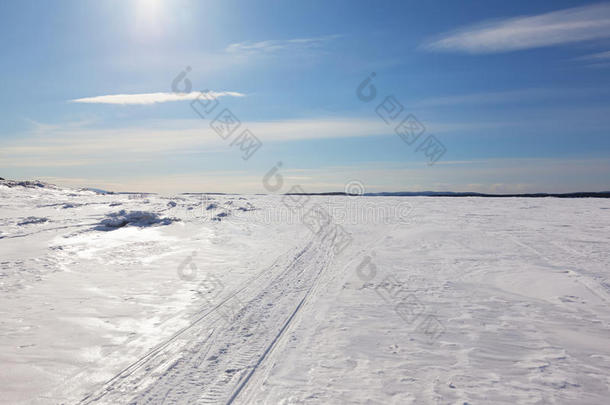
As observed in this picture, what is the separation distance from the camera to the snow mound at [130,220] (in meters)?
17.1

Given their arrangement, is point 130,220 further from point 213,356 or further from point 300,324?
point 213,356

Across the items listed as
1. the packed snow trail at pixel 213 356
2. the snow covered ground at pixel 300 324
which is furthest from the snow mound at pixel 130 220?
the packed snow trail at pixel 213 356

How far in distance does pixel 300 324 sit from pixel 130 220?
1550 centimetres

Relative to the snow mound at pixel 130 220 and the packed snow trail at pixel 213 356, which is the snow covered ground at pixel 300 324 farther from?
the snow mound at pixel 130 220

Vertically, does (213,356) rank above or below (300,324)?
above

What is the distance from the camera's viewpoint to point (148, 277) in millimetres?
9672

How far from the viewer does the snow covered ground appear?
167 inches

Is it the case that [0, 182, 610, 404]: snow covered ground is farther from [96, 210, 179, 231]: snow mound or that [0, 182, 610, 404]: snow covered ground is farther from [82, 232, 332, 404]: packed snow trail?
[96, 210, 179, 231]: snow mound

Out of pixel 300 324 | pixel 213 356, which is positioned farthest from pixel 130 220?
pixel 213 356

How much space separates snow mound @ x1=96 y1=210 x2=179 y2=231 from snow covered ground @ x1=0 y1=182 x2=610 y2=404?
329cm

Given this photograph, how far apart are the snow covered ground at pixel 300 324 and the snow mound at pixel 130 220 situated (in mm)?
3288

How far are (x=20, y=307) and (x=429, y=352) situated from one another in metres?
7.63

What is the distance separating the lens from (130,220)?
18.6 metres

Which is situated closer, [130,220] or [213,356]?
[213,356]
